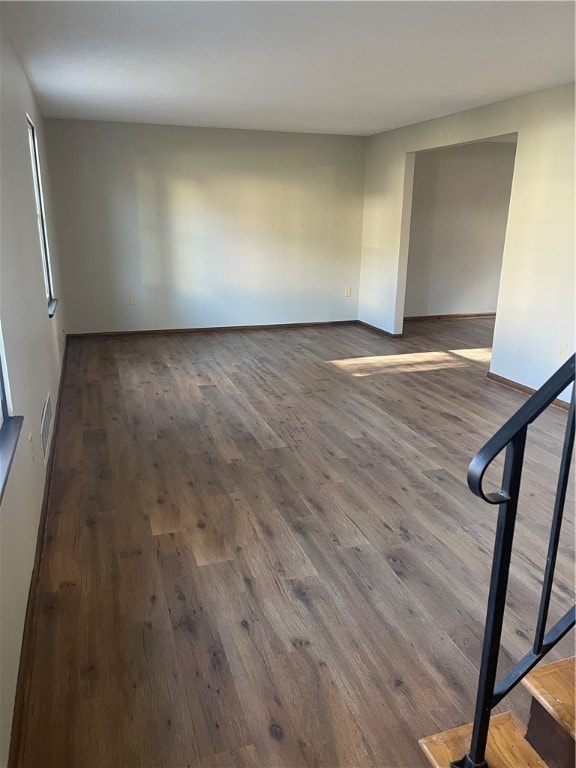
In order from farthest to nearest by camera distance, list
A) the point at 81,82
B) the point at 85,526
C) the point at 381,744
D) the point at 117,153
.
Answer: the point at 117,153 → the point at 81,82 → the point at 85,526 → the point at 381,744

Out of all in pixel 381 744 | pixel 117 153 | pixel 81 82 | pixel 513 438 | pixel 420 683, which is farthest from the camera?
pixel 117 153

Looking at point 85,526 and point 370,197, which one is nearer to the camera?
point 85,526

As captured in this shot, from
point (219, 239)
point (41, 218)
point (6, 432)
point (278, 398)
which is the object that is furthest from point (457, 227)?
point (6, 432)

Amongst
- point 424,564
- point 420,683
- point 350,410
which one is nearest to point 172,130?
point 350,410

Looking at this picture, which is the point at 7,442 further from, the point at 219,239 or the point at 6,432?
the point at 219,239

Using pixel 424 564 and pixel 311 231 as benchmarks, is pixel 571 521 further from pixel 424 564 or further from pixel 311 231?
pixel 311 231

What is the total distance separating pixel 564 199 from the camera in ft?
13.4

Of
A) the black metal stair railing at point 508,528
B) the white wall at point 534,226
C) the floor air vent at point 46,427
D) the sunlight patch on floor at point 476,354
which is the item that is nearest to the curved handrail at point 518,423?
the black metal stair railing at point 508,528

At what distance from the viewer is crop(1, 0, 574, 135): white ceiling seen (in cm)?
256

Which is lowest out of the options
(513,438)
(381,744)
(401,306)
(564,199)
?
(381,744)

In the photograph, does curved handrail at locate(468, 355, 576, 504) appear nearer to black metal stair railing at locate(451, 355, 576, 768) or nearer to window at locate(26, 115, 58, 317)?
black metal stair railing at locate(451, 355, 576, 768)

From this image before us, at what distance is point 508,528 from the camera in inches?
41.2

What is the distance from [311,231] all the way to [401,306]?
1.50 m

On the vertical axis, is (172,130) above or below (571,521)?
above
